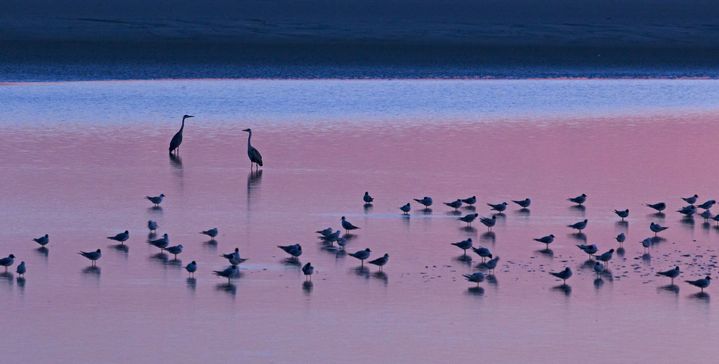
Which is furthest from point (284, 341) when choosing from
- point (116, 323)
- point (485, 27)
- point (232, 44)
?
point (485, 27)

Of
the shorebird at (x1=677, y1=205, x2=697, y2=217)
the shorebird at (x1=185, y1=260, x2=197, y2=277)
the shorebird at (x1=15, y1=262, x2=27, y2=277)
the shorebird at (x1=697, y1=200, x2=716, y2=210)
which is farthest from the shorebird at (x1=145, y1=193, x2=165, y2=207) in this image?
the shorebird at (x1=697, y1=200, x2=716, y2=210)

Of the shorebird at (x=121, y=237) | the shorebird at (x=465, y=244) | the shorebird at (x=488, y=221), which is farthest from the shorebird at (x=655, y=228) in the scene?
the shorebird at (x=121, y=237)

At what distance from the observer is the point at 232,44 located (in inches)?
1943

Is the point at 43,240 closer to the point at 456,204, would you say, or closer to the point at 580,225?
the point at 456,204

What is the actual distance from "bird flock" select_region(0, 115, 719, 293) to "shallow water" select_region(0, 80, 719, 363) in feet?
0.42

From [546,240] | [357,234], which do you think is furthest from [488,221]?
[357,234]

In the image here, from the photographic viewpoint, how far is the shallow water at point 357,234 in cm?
1226

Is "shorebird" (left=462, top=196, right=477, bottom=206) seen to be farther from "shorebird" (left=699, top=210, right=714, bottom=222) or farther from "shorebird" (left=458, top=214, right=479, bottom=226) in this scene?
"shorebird" (left=699, top=210, right=714, bottom=222)

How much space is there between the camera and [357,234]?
17172 millimetres

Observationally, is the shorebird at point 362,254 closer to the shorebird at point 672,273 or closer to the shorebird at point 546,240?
the shorebird at point 546,240

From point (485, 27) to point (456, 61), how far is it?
721 cm

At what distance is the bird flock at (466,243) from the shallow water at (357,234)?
0.13 metres

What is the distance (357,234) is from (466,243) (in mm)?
1663

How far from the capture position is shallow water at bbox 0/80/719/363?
12.3 metres
